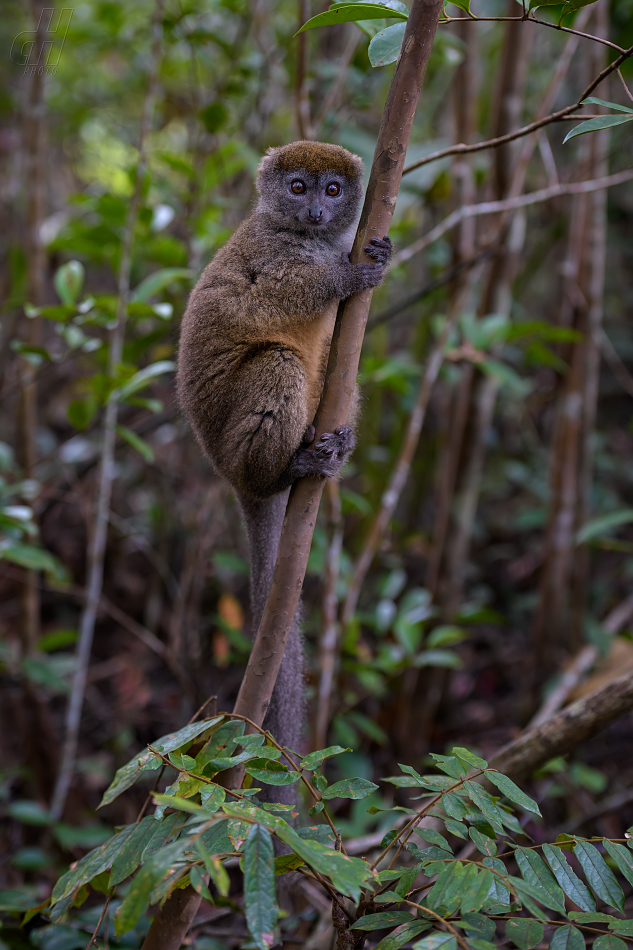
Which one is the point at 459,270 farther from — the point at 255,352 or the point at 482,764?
the point at 482,764

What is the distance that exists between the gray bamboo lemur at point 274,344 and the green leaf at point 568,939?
4.22 ft

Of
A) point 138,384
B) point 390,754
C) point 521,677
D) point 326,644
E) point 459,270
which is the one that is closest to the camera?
point 138,384

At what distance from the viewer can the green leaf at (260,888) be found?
1.28 m

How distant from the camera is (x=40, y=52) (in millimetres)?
4074

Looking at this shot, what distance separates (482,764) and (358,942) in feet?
1.96

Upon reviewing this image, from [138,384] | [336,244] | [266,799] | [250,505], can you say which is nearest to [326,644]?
[250,505]

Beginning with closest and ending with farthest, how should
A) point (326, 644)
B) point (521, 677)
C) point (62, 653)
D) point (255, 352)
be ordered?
point (255, 352) → point (326, 644) → point (521, 677) → point (62, 653)

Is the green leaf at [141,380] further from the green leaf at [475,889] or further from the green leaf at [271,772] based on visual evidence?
the green leaf at [475,889]

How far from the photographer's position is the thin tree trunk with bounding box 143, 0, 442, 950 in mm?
1923

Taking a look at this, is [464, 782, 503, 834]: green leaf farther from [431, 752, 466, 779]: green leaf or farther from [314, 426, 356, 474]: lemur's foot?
[314, 426, 356, 474]: lemur's foot

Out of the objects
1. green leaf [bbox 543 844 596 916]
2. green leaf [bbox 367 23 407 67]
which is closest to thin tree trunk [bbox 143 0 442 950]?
green leaf [bbox 367 23 407 67]

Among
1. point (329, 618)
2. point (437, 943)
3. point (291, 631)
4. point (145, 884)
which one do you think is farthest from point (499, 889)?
point (329, 618)

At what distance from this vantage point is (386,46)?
2.14 metres

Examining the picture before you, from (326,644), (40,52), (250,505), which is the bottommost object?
(326,644)
